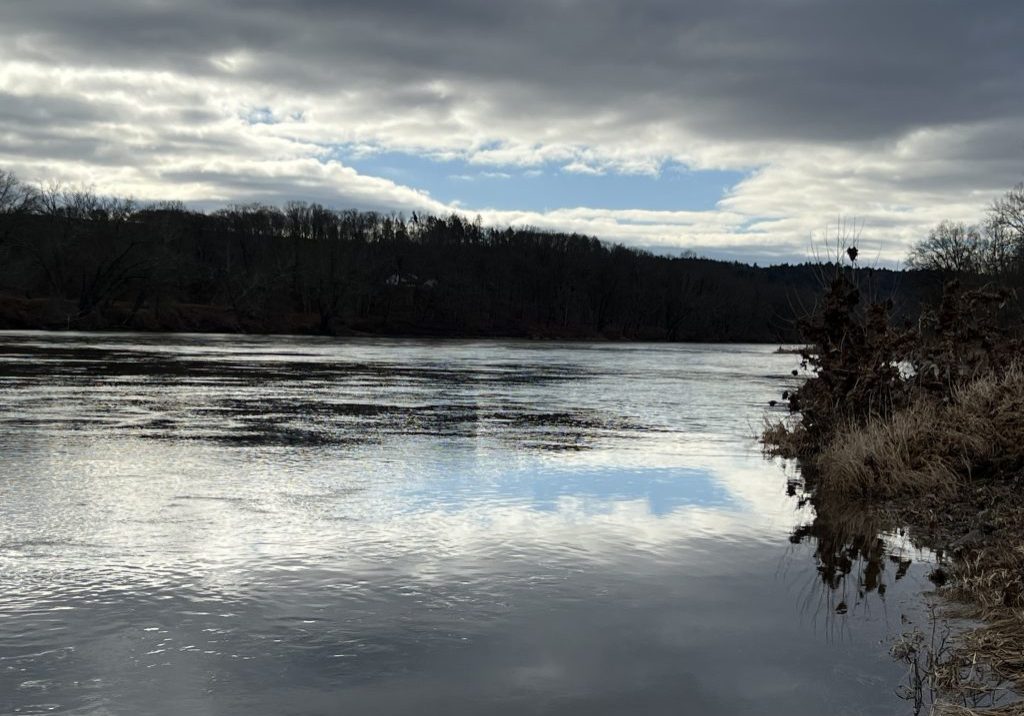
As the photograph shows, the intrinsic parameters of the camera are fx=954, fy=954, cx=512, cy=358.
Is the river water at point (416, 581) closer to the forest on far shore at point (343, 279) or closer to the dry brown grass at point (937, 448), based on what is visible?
the dry brown grass at point (937, 448)

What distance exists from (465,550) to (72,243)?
91.7 metres

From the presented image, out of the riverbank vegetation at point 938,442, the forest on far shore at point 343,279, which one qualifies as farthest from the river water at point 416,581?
the forest on far shore at point 343,279

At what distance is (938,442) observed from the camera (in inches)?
481

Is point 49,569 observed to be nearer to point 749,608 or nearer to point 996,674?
point 749,608

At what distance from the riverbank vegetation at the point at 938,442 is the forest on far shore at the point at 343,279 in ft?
116

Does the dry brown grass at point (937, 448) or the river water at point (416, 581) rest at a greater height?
the dry brown grass at point (937, 448)

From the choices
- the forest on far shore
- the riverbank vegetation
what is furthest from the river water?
the forest on far shore

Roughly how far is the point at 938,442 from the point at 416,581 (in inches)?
310

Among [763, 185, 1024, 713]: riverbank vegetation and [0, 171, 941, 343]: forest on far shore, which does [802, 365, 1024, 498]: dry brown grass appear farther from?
[0, 171, 941, 343]: forest on far shore

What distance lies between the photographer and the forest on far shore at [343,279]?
86000mm

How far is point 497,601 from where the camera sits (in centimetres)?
696

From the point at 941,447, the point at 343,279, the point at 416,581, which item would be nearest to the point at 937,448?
the point at 941,447

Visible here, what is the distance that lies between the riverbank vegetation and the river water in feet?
1.65

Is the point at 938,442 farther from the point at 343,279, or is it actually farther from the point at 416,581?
the point at 343,279
